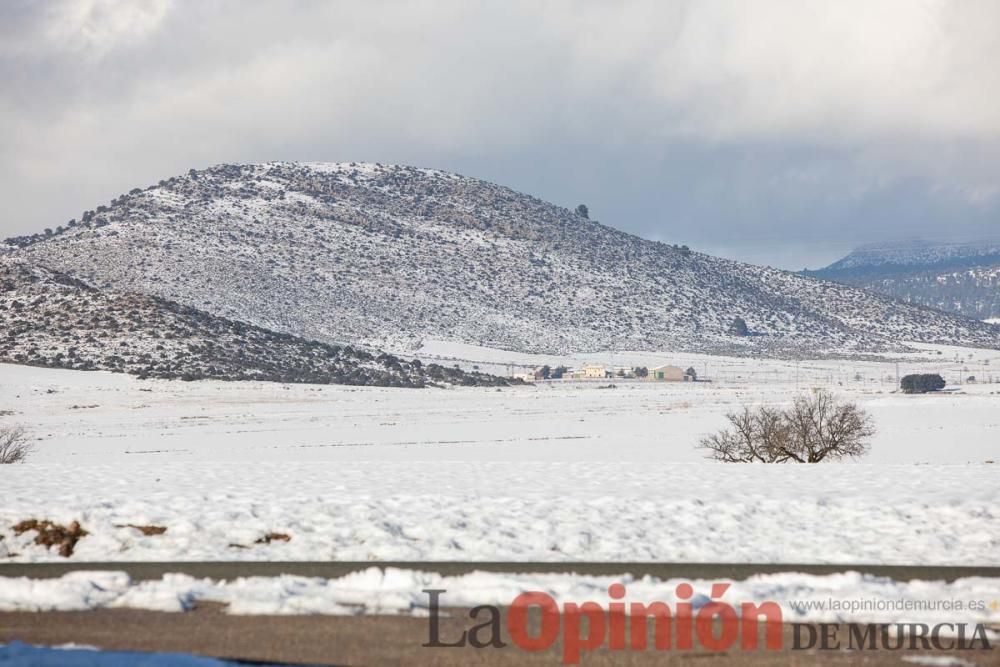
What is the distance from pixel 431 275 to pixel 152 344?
71793mm

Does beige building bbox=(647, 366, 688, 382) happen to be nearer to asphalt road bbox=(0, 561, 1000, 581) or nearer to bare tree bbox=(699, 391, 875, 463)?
bare tree bbox=(699, 391, 875, 463)

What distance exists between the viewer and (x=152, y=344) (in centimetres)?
9750

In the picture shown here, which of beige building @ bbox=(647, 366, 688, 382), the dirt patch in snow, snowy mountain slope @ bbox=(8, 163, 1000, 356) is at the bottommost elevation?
the dirt patch in snow

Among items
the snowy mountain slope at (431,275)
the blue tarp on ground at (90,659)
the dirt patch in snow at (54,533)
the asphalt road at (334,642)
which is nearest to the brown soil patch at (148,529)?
the dirt patch in snow at (54,533)

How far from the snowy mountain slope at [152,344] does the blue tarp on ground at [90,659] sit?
78227 millimetres

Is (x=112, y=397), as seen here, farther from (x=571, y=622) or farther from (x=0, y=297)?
(x=571, y=622)

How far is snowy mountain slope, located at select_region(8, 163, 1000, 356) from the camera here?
149 meters

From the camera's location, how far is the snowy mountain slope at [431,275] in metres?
149

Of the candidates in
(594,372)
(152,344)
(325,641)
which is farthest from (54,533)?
(594,372)

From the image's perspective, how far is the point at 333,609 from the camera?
1075 centimetres

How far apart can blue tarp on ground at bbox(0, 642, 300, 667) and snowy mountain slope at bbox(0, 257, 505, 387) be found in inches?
3080

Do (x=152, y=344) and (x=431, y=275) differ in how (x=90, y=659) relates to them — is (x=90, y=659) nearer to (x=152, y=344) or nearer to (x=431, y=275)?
(x=152, y=344)

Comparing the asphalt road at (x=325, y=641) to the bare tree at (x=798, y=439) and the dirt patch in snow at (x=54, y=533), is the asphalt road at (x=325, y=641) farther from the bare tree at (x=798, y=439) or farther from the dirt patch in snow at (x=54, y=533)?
the bare tree at (x=798, y=439)

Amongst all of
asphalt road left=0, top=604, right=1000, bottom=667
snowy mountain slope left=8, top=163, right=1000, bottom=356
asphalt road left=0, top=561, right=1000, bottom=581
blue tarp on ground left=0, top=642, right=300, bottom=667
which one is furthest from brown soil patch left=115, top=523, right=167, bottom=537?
snowy mountain slope left=8, top=163, right=1000, bottom=356
